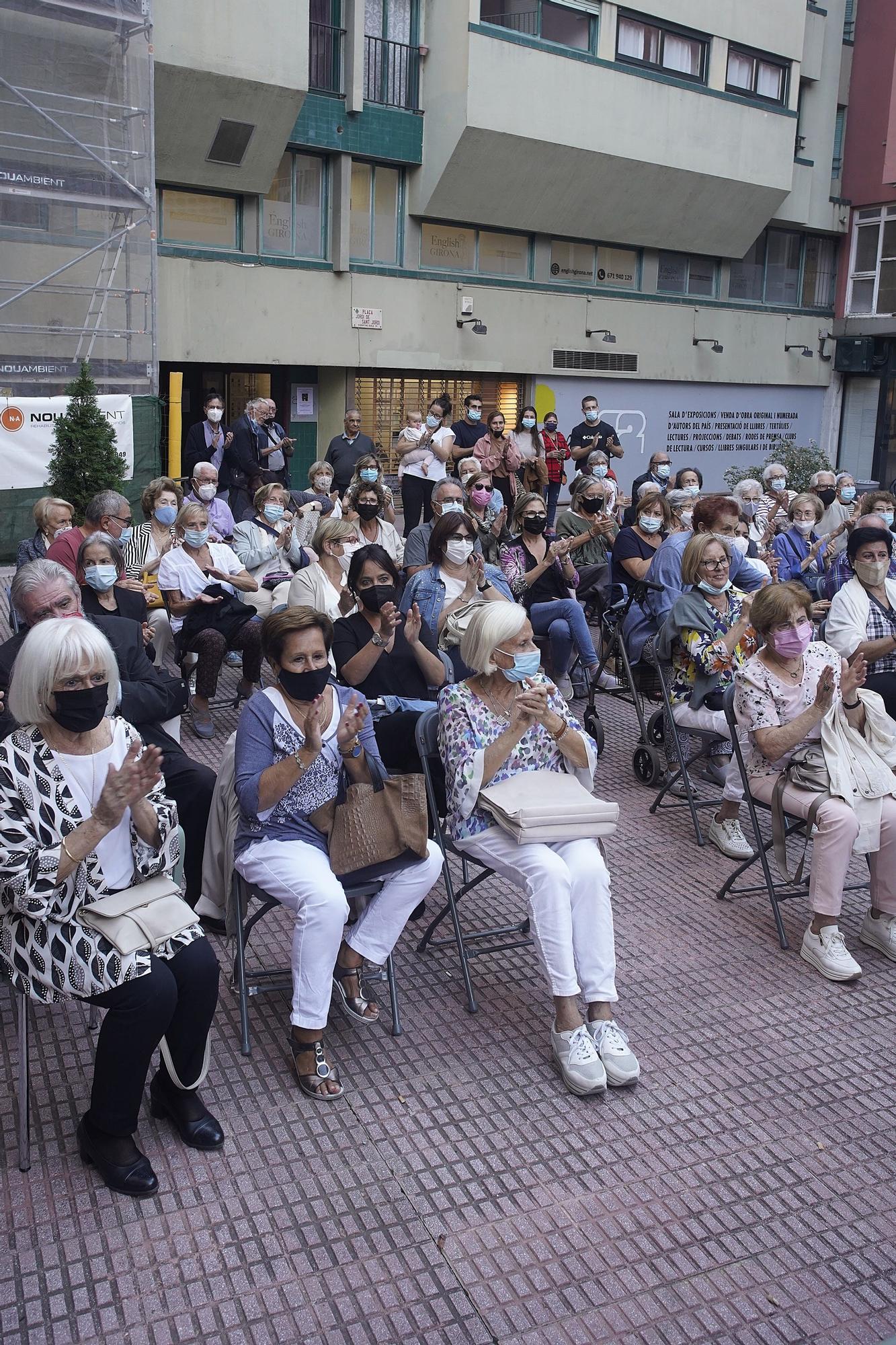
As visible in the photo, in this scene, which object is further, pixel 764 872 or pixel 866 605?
pixel 866 605

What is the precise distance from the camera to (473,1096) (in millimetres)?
4164

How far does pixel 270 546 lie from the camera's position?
29.1ft

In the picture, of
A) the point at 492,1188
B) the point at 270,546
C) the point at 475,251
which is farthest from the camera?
the point at 475,251

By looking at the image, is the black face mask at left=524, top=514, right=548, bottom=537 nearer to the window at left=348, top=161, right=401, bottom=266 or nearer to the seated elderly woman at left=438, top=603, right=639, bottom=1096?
the seated elderly woman at left=438, top=603, right=639, bottom=1096

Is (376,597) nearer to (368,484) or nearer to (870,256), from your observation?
(368,484)

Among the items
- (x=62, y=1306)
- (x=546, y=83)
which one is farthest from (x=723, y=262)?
(x=62, y=1306)

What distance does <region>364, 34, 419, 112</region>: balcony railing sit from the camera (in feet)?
61.7

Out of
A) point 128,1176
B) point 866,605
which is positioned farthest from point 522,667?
point 866,605

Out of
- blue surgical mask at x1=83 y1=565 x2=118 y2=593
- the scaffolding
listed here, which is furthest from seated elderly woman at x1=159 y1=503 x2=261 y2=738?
the scaffolding

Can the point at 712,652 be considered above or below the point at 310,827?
above

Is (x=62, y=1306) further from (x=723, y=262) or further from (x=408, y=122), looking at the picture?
(x=723, y=262)

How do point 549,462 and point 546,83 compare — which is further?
point 546,83

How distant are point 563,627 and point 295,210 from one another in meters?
12.9

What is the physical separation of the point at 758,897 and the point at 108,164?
1226cm
